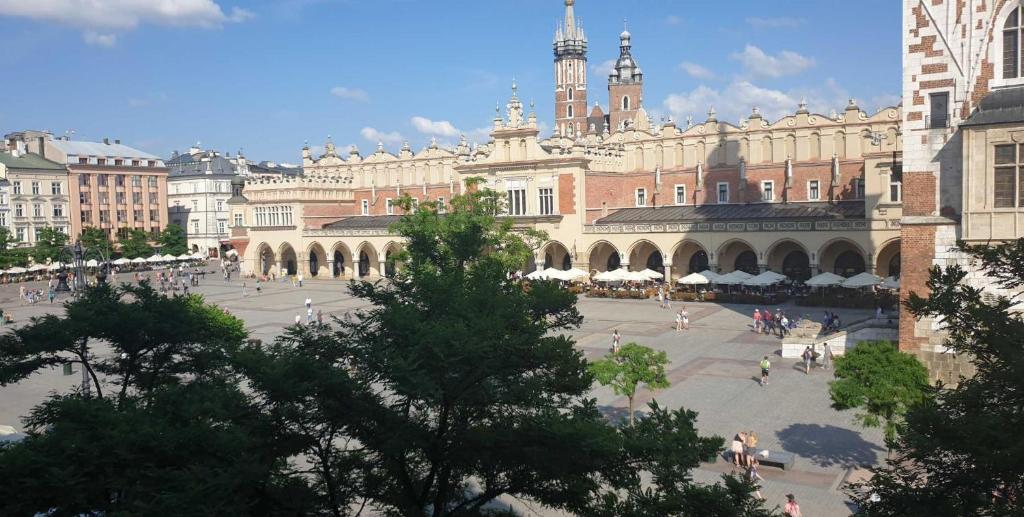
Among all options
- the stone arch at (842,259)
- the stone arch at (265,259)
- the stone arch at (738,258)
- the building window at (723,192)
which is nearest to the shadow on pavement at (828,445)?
the stone arch at (842,259)

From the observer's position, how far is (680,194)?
2269 inches

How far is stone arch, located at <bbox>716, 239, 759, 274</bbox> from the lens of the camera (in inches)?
2036

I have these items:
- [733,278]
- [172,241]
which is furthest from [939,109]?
[172,241]

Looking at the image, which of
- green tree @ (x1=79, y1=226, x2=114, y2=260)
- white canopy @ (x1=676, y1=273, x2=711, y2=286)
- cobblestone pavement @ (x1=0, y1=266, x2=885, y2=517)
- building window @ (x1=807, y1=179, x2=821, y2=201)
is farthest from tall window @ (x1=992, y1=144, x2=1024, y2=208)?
green tree @ (x1=79, y1=226, x2=114, y2=260)

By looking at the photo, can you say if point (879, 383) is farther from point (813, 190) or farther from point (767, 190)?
point (767, 190)

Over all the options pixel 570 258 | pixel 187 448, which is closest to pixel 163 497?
pixel 187 448

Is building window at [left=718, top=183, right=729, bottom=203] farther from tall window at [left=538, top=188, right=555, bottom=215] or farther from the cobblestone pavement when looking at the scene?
tall window at [left=538, top=188, right=555, bottom=215]

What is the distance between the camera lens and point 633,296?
5122 cm

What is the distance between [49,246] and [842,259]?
67257 mm

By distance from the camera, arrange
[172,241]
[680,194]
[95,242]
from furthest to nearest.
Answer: [172,241], [95,242], [680,194]

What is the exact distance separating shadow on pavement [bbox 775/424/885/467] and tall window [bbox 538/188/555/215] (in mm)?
35530

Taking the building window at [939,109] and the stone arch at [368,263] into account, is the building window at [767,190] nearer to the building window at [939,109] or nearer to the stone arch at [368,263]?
the building window at [939,109]

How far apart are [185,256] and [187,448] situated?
83.8m

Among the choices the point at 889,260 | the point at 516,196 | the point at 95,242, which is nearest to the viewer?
the point at 889,260
